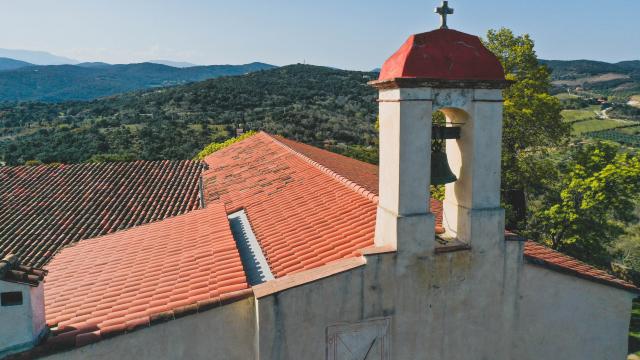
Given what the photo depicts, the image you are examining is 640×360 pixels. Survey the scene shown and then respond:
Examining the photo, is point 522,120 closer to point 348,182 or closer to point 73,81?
point 348,182

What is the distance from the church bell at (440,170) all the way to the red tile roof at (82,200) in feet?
29.3

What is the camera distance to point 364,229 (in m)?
6.98

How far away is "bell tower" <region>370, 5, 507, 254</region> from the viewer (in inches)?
212

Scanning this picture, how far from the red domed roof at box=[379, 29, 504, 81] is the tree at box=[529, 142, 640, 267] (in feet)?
39.6

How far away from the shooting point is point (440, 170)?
581 centimetres

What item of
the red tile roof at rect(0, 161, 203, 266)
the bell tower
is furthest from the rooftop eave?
the red tile roof at rect(0, 161, 203, 266)

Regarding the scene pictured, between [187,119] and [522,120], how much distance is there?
3272 cm

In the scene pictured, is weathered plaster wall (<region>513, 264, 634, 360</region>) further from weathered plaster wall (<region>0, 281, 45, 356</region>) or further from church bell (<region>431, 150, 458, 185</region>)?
weathered plaster wall (<region>0, 281, 45, 356</region>)

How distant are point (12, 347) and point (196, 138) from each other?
32.1 metres

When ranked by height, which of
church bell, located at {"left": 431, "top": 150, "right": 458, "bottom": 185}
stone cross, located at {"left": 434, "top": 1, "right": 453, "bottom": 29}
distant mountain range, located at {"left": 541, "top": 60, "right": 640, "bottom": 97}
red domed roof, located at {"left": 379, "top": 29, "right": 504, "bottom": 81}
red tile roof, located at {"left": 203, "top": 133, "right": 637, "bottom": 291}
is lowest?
red tile roof, located at {"left": 203, "top": 133, "right": 637, "bottom": 291}

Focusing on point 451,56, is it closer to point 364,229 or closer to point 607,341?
point 364,229

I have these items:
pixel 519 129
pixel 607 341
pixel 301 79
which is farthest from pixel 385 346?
pixel 301 79

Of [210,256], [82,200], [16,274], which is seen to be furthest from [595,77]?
[16,274]

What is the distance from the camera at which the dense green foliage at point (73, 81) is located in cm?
9362
